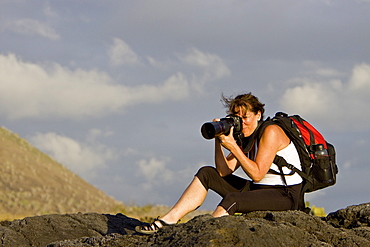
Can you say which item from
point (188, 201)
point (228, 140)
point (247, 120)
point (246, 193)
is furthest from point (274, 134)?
point (188, 201)

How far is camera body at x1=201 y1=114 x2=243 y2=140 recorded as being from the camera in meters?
5.82

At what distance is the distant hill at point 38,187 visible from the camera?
2956 cm

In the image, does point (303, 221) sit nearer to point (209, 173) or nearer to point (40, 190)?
point (209, 173)

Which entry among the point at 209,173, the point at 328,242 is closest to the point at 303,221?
the point at 328,242

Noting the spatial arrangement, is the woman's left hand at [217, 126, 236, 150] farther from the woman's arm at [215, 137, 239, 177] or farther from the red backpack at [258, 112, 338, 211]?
the woman's arm at [215, 137, 239, 177]

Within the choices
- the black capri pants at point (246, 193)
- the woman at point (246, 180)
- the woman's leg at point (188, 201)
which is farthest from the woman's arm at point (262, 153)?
the woman's leg at point (188, 201)

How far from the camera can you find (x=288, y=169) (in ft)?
20.2

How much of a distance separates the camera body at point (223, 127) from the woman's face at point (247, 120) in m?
0.07

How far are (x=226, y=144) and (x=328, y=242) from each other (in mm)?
1436

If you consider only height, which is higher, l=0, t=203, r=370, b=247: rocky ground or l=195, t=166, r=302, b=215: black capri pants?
l=195, t=166, r=302, b=215: black capri pants

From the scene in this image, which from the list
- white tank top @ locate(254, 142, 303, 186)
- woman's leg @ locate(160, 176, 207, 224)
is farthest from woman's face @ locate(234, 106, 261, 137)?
woman's leg @ locate(160, 176, 207, 224)

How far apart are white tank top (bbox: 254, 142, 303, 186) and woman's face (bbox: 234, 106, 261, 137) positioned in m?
0.39

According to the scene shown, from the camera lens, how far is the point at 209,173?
6.39 m

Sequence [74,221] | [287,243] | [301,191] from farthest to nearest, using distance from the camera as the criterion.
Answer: [74,221], [301,191], [287,243]
